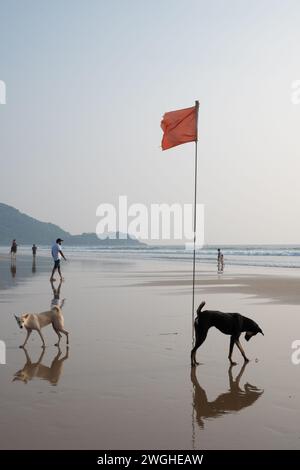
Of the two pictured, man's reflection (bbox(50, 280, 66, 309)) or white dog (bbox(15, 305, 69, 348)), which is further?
man's reflection (bbox(50, 280, 66, 309))

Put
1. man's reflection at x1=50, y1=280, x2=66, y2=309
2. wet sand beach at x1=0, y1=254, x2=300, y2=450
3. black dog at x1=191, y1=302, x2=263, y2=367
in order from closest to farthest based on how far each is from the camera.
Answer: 1. wet sand beach at x1=0, y1=254, x2=300, y2=450
2. black dog at x1=191, y1=302, x2=263, y2=367
3. man's reflection at x1=50, y1=280, x2=66, y2=309

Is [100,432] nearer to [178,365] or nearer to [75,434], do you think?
[75,434]

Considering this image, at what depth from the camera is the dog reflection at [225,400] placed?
247 inches

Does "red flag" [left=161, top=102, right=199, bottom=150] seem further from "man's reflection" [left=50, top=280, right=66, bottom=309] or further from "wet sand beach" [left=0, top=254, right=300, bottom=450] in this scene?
"man's reflection" [left=50, top=280, right=66, bottom=309]

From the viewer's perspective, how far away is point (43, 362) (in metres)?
8.87

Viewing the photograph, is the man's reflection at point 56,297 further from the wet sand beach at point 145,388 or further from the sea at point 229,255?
the sea at point 229,255

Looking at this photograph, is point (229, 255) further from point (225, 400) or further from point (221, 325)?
point (225, 400)

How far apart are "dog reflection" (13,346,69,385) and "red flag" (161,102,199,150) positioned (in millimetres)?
5992

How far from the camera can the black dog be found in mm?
8891

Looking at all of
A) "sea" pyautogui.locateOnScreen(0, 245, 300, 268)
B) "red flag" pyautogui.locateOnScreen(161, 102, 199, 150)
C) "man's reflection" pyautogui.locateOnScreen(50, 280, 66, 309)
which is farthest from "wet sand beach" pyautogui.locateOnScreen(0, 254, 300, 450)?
"sea" pyautogui.locateOnScreen(0, 245, 300, 268)

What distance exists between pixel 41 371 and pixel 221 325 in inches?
121

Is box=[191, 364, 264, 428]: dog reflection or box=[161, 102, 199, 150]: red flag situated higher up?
box=[161, 102, 199, 150]: red flag
